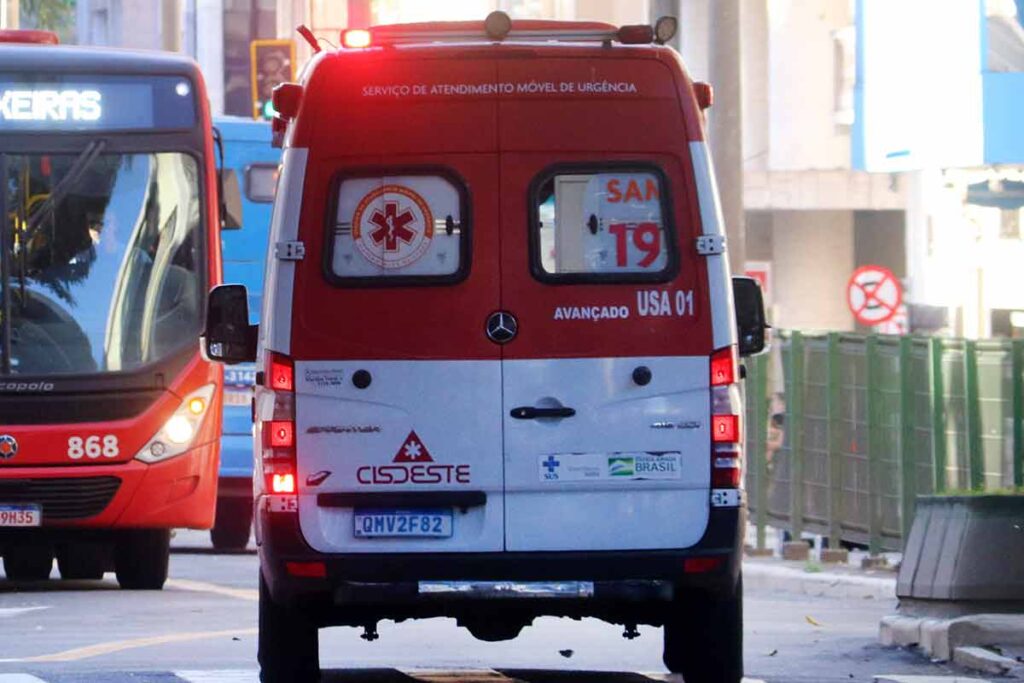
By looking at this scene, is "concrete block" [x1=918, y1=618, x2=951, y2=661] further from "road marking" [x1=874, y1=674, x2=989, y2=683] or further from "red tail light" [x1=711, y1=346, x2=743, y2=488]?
"red tail light" [x1=711, y1=346, x2=743, y2=488]

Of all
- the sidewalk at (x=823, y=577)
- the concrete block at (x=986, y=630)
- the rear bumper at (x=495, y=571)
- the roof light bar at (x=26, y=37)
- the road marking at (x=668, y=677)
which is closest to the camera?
the rear bumper at (x=495, y=571)

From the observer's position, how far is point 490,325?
9391mm

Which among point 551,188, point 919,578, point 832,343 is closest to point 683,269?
point 551,188

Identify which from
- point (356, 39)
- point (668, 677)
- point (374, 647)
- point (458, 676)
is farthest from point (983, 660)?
point (356, 39)

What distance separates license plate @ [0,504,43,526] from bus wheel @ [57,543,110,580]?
9.03 ft

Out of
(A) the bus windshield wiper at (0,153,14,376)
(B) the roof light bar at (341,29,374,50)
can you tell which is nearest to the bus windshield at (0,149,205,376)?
(A) the bus windshield wiper at (0,153,14,376)

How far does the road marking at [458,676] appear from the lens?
1095 cm

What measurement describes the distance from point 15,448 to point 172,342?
1115mm

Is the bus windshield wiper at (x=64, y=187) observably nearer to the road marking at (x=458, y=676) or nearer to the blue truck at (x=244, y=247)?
the road marking at (x=458, y=676)

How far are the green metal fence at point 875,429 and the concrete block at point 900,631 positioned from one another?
4.67m

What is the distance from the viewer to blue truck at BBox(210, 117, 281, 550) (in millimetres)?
22328

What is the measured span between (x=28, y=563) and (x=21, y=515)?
2.78 metres

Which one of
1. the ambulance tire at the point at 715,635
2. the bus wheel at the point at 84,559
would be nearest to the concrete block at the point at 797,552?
the bus wheel at the point at 84,559

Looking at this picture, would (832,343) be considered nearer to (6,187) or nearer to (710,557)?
(6,187)
